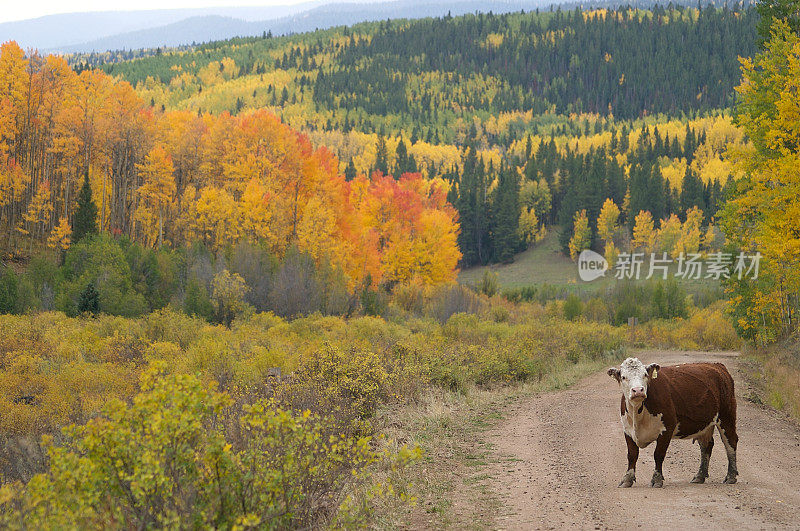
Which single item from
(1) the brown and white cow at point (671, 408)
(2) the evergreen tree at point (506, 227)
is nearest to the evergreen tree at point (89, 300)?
(1) the brown and white cow at point (671, 408)

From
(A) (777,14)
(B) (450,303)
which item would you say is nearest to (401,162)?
(B) (450,303)

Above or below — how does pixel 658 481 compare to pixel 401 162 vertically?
above

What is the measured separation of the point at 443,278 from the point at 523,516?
4899cm

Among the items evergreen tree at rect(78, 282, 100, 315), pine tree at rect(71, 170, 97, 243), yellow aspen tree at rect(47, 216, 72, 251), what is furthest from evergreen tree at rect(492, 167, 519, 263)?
Answer: evergreen tree at rect(78, 282, 100, 315)

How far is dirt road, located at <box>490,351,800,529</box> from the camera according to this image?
23.2 ft

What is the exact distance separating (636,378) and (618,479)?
73.6 inches

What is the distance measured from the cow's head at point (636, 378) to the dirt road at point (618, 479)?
1.17 m

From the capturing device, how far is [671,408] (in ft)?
27.4

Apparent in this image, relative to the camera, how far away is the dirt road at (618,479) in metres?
7.08

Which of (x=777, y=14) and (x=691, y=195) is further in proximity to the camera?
(x=691, y=195)

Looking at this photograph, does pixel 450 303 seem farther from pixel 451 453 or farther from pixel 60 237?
pixel 451 453

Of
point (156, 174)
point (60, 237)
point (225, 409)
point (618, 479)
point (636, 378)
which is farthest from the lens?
point (156, 174)

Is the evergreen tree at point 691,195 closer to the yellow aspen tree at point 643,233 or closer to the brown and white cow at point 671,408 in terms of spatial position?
the yellow aspen tree at point 643,233

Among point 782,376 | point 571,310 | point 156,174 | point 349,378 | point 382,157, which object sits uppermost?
point 156,174
